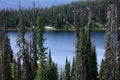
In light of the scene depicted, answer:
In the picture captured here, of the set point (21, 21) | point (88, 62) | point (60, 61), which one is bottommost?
point (60, 61)

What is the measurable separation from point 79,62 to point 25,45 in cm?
1108

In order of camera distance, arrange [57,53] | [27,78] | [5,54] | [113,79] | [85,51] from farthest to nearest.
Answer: [57,53], [5,54], [27,78], [85,51], [113,79]

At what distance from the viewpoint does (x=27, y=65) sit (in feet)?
204

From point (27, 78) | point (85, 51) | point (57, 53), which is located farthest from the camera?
point (57, 53)

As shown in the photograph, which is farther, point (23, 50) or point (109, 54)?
point (23, 50)

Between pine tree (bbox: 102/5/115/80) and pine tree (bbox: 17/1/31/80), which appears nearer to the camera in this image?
pine tree (bbox: 102/5/115/80)

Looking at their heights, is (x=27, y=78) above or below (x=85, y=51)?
below

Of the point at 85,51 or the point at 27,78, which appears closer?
the point at 85,51

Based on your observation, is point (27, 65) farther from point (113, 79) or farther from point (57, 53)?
point (57, 53)

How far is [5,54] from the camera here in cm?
6575

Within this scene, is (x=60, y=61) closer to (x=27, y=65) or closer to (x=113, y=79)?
(x=27, y=65)

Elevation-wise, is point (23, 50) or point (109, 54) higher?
point (23, 50)

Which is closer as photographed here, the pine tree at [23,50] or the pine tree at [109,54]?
the pine tree at [109,54]

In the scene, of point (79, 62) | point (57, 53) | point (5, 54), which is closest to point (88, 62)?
point (79, 62)
